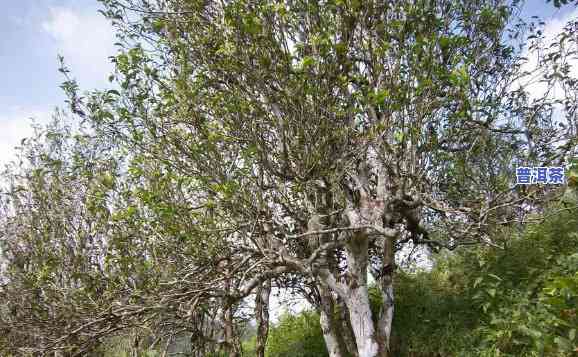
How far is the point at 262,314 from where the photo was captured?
8.14 meters

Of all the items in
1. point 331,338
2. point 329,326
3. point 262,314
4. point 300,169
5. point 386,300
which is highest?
point 300,169

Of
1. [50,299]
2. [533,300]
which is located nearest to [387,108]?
[533,300]

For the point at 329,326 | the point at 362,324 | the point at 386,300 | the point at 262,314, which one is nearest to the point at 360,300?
the point at 362,324

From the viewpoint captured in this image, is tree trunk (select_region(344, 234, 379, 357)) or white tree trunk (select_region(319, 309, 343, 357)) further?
white tree trunk (select_region(319, 309, 343, 357))

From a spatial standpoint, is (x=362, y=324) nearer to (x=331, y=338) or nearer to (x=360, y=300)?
(x=360, y=300)

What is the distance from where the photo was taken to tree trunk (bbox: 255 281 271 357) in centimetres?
799

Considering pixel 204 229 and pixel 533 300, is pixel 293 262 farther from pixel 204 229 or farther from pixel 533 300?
pixel 533 300

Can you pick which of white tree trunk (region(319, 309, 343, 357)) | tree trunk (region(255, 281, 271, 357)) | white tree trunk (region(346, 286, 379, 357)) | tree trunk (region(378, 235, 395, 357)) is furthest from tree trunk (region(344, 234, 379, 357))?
tree trunk (region(255, 281, 271, 357))

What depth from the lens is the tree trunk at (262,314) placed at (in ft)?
26.2

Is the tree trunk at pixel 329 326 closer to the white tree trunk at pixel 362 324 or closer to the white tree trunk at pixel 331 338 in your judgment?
the white tree trunk at pixel 331 338

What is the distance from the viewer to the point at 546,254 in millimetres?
7930

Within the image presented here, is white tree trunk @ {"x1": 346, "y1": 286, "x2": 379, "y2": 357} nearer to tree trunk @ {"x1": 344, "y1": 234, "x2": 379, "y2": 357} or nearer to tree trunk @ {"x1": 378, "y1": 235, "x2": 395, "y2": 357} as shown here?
tree trunk @ {"x1": 344, "y1": 234, "x2": 379, "y2": 357}

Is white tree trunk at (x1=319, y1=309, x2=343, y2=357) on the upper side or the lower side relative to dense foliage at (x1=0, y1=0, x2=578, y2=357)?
lower

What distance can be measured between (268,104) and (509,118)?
528cm
